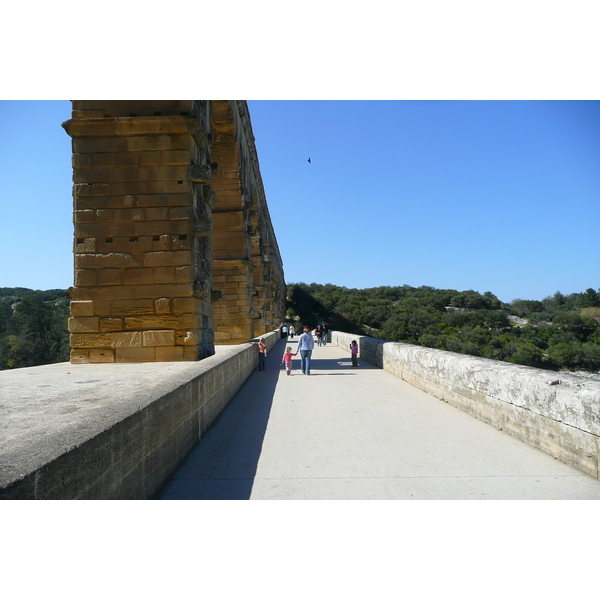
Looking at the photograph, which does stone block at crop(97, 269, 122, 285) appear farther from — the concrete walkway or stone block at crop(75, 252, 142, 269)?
the concrete walkway

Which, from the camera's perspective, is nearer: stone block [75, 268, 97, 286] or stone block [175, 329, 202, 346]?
stone block [175, 329, 202, 346]

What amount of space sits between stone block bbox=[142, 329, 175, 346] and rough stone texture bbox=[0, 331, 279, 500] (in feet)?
4.89

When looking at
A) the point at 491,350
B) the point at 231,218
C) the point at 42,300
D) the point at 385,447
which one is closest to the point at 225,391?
the point at 385,447

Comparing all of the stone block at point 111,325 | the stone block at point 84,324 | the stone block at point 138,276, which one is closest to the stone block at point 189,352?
the stone block at point 111,325

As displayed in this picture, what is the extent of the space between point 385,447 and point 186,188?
16.1ft

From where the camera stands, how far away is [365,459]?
3.77 meters

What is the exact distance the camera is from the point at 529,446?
4.02 meters

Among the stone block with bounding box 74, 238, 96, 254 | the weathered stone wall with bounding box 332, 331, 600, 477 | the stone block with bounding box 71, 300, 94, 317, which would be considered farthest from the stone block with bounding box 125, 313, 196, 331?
the weathered stone wall with bounding box 332, 331, 600, 477

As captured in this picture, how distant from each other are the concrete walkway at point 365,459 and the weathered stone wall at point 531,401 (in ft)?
0.44

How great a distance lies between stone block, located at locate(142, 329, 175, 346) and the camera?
21.2 ft

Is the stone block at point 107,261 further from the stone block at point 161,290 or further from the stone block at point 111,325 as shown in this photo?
the stone block at point 111,325

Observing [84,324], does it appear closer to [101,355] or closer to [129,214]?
[101,355]

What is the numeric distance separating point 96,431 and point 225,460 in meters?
1.98

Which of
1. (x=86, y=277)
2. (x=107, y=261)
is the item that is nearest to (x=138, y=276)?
(x=107, y=261)
